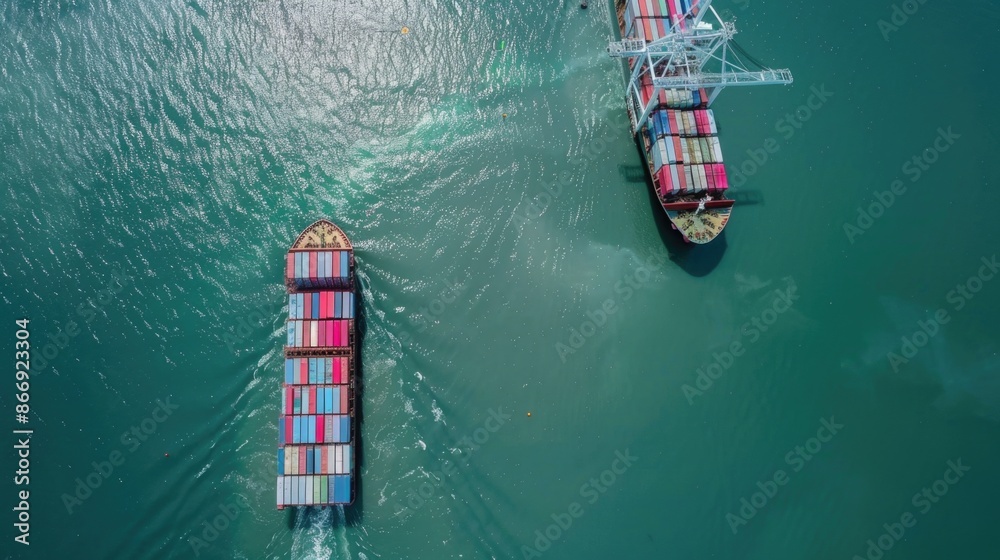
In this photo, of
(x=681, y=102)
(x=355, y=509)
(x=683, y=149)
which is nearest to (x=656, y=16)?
(x=681, y=102)

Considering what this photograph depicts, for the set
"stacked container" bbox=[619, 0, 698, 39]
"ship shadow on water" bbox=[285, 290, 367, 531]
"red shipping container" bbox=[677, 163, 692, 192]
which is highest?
"stacked container" bbox=[619, 0, 698, 39]

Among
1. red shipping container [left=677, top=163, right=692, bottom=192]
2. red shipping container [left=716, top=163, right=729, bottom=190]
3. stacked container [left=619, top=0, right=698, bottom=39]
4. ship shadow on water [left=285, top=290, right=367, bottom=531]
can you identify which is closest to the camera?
ship shadow on water [left=285, top=290, right=367, bottom=531]

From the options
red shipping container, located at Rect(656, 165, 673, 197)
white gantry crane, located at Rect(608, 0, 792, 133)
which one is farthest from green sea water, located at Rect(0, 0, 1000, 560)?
white gantry crane, located at Rect(608, 0, 792, 133)

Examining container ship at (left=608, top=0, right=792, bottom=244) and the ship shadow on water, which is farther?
container ship at (left=608, top=0, right=792, bottom=244)

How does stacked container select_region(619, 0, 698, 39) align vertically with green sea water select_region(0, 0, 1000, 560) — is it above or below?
above

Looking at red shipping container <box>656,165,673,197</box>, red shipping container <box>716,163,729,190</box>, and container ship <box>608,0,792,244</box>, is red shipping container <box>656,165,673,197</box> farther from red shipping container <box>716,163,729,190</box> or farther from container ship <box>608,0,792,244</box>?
red shipping container <box>716,163,729,190</box>

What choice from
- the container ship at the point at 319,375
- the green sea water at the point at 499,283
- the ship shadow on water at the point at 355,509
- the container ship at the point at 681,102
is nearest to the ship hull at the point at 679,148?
the container ship at the point at 681,102

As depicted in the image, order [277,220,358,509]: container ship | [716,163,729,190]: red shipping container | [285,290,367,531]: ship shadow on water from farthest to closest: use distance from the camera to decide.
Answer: [716,163,729,190]: red shipping container < [285,290,367,531]: ship shadow on water < [277,220,358,509]: container ship
